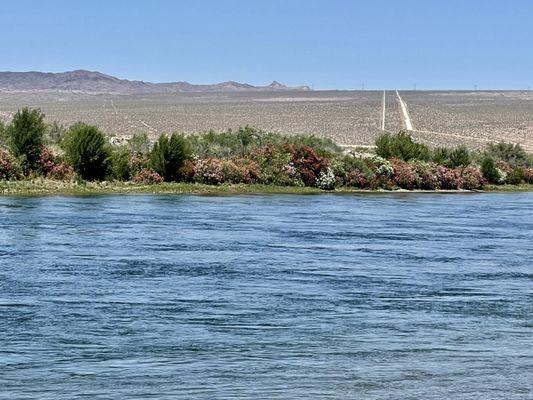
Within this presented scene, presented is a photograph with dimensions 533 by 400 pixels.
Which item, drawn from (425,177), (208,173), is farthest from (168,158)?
(425,177)

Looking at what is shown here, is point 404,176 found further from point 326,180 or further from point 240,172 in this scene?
point 240,172

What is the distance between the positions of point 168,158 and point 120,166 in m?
2.73

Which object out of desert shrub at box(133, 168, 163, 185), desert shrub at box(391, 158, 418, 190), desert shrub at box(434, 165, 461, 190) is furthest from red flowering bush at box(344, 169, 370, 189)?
desert shrub at box(133, 168, 163, 185)

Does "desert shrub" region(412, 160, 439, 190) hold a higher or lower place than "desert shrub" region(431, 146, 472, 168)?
lower

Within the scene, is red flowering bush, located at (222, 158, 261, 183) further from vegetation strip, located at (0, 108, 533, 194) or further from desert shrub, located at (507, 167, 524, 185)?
desert shrub, located at (507, 167, 524, 185)

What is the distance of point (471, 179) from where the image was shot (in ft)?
220

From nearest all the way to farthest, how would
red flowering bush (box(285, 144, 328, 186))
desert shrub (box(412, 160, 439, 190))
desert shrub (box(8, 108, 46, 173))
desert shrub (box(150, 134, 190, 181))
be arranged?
desert shrub (box(8, 108, 46, 173))
desert shrub (box(150, 134, 190, 181))
red flowering bush (box(285, 144, 328, 186))
desert shrub (box(412, 160, 439, 190))

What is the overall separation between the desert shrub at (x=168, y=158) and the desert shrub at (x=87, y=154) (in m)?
2.68

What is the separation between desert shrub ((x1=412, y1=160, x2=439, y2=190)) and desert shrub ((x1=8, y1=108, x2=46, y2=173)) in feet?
74.6

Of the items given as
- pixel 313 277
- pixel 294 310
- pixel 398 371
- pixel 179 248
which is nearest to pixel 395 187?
pixel 179 248

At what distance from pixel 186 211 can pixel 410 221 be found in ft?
28.7

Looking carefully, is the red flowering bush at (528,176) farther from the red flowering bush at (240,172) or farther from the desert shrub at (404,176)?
the red flowering bush at (240,172)

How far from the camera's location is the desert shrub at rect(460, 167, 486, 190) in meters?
67.0

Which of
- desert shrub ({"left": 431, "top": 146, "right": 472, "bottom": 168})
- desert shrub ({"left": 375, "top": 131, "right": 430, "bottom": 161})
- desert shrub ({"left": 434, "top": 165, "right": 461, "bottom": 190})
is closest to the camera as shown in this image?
desert shrub ({"left": 434, "top": 165, "right": 461, "bottom": 190})
